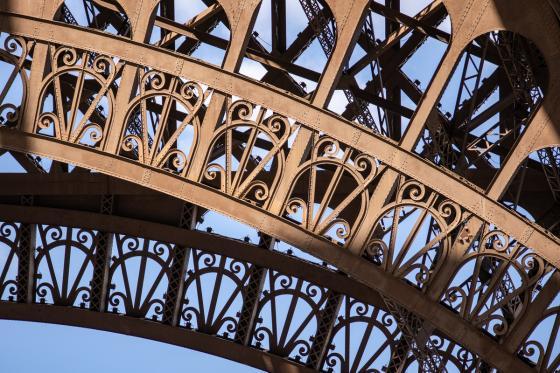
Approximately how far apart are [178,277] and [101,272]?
4.73 feet

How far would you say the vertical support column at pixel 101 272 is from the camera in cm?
2167

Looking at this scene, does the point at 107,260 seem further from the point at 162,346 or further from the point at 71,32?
the point at 162,346

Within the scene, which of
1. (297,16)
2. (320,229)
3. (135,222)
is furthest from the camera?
(297,16)

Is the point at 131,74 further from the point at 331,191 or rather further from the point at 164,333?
the point at 164,333

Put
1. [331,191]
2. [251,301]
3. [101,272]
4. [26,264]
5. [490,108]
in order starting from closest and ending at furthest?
[331,191] < [490,108] < [251,301] < [26,264] < [101,272]

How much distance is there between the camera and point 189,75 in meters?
15.3

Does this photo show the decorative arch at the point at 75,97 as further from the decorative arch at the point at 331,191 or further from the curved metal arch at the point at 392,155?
the decorative arch at the point at 331,191

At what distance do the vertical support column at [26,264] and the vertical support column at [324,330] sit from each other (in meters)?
5.08

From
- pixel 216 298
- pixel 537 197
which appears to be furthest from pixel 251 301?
pixel 537 197

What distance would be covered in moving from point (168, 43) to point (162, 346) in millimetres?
26656

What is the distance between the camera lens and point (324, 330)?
71.6ft

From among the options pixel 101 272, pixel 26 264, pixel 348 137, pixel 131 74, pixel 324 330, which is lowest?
pixel 26 264

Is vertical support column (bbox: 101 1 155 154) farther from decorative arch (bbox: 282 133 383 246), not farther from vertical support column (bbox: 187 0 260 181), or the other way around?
decorative arch (bbox: 282 133 383 246)

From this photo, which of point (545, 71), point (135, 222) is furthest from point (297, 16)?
point (545, 71)
